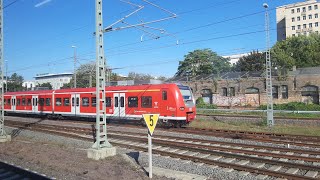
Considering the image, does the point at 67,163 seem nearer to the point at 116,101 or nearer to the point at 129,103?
the point at 129,103

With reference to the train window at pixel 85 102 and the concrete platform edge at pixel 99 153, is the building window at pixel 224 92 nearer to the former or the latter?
the train window at pixel 85 102

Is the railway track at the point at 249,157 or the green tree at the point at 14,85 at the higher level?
the green tree at the point at 14,85

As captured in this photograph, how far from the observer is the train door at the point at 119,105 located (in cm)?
2353

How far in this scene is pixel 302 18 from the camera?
10650cm

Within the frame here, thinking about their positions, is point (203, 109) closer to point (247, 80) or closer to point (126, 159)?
point (247, 80)

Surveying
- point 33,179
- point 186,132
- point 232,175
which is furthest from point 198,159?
point 186,132

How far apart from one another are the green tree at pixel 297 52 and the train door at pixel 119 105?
45.3 metres

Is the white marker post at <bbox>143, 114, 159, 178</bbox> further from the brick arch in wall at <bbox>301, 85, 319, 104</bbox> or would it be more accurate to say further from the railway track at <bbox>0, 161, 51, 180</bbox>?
the brick arch in wall at <bbox>301, 85, 319, 104</bbox>

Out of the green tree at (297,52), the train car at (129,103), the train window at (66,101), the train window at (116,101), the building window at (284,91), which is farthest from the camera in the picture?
the green tree at (297,52)

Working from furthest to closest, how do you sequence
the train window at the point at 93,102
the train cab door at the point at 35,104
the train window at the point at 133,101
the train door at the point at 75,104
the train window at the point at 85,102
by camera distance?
1. the train cab door at the point at 35,104
2. the train door at the point at 75,104
3. the train window at the point at 85,102
4. the train window at the point at 93,102
5. the train window at the point at 133,101

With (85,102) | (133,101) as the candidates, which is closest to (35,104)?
(85,102)

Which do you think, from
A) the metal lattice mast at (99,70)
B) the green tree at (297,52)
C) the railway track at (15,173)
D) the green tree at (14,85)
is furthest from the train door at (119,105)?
the green tree at (14,85)

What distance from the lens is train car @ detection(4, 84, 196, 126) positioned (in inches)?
808

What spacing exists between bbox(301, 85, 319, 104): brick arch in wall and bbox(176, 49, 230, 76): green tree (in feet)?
116
